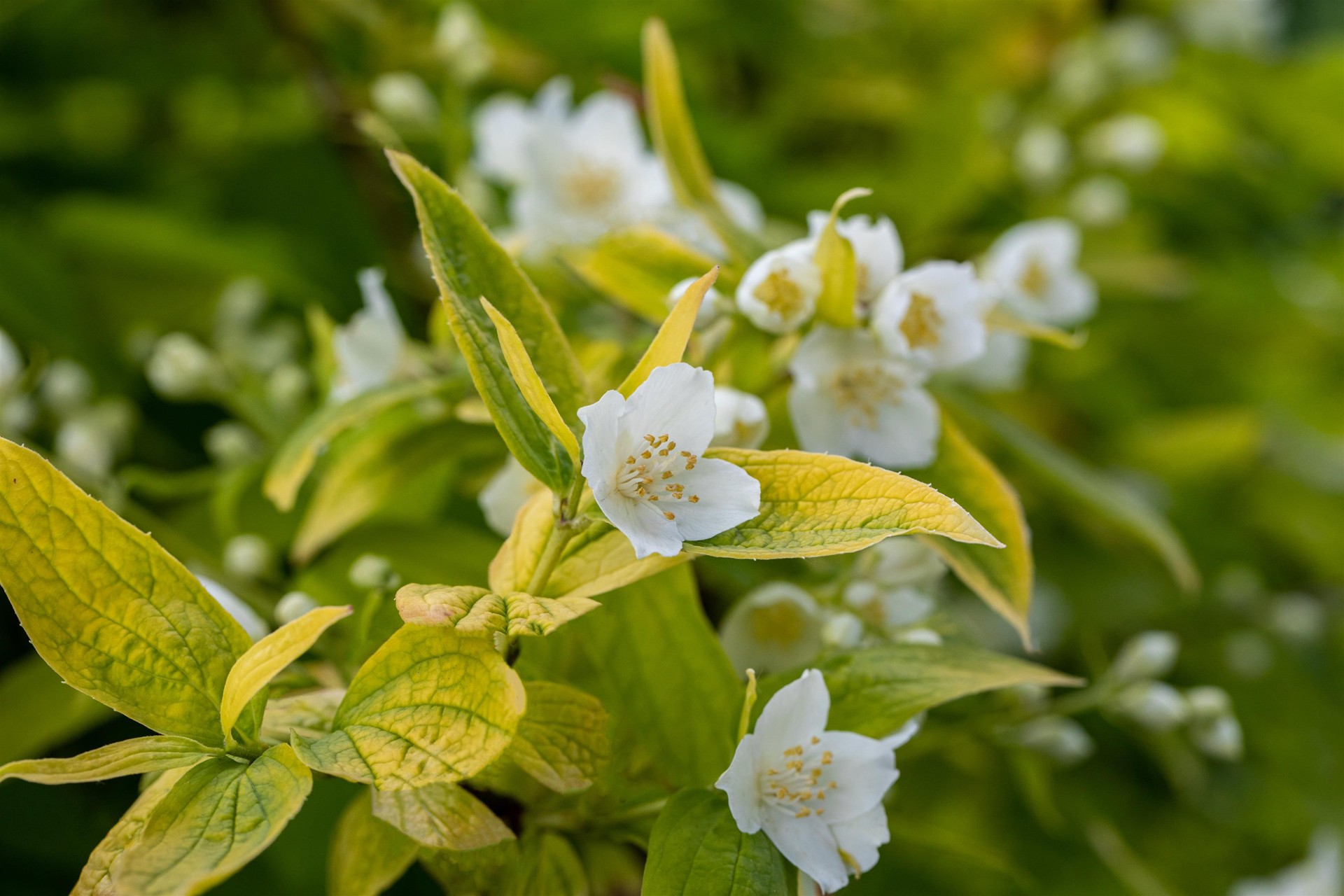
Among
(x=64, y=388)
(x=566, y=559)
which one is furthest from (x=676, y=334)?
(x=64, y=388)

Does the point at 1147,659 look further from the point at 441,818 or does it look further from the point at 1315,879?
the point at 1315,879

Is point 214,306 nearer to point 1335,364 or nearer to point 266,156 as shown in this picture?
point 266,156

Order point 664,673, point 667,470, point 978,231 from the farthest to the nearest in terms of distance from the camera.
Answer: point 978,231 < point 664,673 < point 667,470

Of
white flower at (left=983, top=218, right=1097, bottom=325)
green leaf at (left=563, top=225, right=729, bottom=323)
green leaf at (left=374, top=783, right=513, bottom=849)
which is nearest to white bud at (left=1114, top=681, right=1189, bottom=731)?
white flower at (left=983, top=218, right=1097, bottom=325)

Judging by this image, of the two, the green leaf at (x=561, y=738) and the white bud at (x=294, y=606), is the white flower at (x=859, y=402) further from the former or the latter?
the white bud at (x=294, y=606)

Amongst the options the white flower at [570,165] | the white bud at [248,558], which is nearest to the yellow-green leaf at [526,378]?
the white bud at [248,558]
